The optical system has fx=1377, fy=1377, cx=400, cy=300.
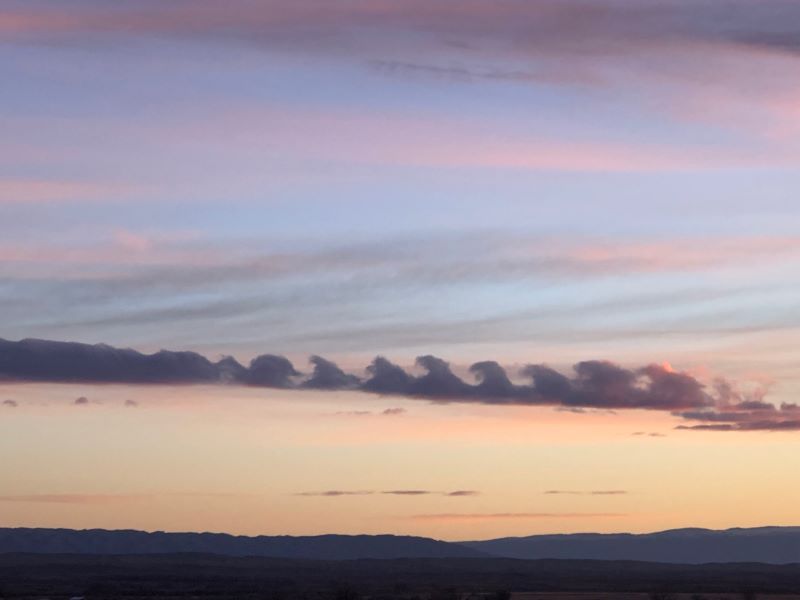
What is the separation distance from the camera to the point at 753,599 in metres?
152

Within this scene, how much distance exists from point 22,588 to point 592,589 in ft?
248

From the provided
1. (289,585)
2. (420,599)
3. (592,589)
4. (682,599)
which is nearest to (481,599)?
(420,599)

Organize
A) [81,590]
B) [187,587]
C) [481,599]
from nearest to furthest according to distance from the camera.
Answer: [481,599]
[81,590]
[187,587]

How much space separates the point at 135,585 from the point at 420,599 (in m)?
67.3

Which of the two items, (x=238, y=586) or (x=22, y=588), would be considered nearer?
(x=22, y=588)

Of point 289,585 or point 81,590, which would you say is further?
point 289,585

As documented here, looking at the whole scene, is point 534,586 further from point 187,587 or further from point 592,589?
point 187,587

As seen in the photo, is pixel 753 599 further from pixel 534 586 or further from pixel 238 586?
pixel 238 586

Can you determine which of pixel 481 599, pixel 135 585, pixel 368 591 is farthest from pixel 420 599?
pixel 135 585

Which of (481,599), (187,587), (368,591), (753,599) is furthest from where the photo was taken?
(187,587)

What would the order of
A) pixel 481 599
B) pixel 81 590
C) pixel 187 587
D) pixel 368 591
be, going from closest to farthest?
pixel 481 599 < pixel 368 591 < pixel 81 590 < pixel 187 587

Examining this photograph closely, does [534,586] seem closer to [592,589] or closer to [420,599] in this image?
[592,589]

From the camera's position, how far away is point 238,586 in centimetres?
19112

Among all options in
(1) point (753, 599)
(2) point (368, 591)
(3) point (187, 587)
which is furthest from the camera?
(3) point (187, 587)
